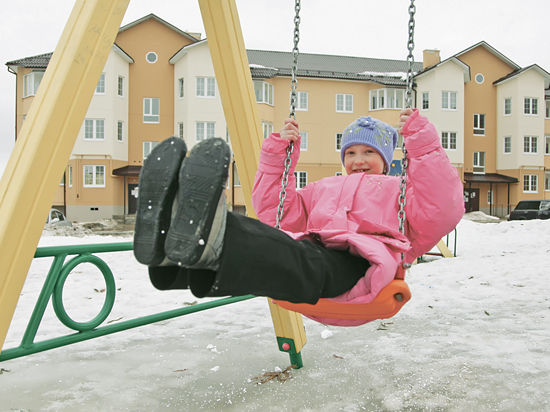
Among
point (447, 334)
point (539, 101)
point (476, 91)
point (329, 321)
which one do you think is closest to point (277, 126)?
point (476, 91)

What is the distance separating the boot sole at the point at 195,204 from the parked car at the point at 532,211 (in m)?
22.5

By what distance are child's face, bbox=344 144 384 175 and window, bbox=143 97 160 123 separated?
24.2 meters

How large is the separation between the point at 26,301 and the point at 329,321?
4.53 meters

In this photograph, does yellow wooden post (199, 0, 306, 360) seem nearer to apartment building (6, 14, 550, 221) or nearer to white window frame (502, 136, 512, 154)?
apartment building (6, 14, 550, 221)

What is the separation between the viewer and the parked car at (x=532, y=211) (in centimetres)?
2057

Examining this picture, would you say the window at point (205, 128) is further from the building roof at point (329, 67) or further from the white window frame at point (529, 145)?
the white window frame at point (529, 145)

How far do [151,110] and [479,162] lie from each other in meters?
20.3

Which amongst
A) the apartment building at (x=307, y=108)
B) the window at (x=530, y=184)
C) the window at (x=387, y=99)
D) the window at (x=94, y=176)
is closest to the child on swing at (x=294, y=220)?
the apartment building at (x=307, y=108)

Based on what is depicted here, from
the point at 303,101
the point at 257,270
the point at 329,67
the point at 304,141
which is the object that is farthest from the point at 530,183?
the point at 257,270

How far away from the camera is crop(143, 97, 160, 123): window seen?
25.4 meters

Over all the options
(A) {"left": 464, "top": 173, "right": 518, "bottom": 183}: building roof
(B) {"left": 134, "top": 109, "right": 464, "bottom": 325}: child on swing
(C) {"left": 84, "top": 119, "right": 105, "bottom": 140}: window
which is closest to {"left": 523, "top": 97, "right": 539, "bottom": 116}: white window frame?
(A) {"left": 464, "top": 173, "right": 518, "bottom": 183}: building roof

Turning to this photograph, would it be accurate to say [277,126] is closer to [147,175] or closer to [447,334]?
[447,334]

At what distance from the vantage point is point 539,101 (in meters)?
29.3

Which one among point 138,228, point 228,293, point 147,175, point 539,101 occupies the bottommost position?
point 228,293
